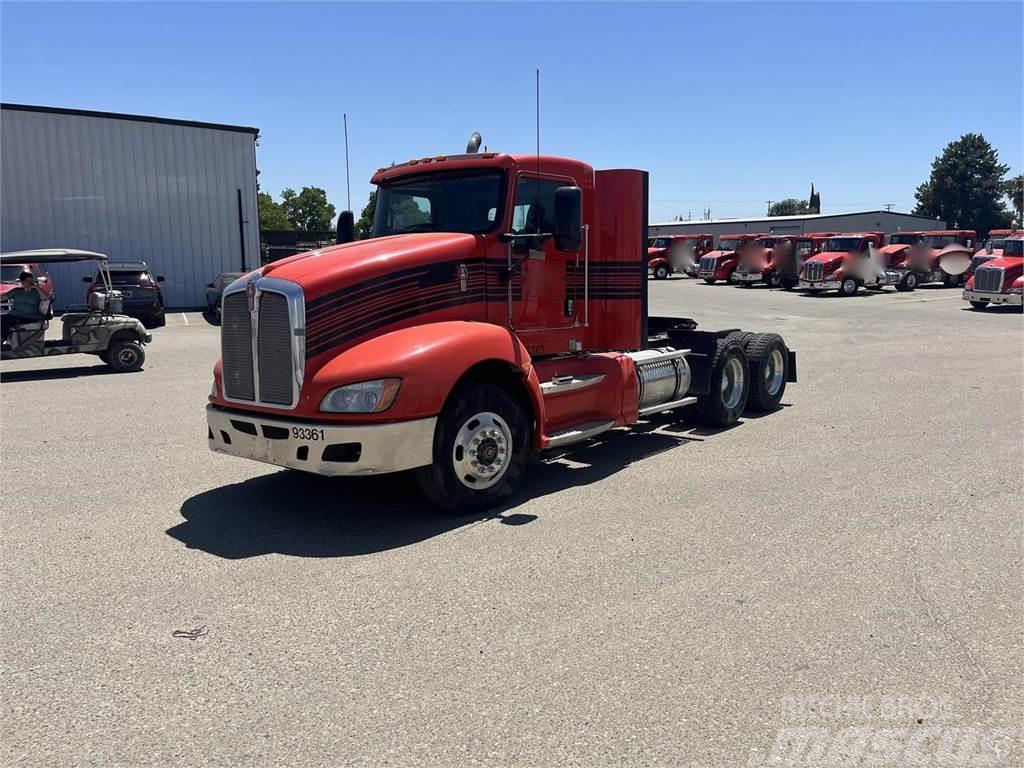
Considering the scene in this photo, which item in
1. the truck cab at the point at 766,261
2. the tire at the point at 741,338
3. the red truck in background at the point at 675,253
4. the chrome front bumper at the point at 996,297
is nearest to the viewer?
the tire at the point at 741,338

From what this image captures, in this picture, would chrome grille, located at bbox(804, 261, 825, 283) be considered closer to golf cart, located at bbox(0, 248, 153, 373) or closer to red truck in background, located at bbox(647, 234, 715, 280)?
red truck in background, located at bbox(647, 234, 715, 280)

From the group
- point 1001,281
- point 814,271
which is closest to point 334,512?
point 1001,281

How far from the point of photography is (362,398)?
18.0ft

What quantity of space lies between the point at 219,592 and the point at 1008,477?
6.31 m

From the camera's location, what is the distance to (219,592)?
15.5 ft

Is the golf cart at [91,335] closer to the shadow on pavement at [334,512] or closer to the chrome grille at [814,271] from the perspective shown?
the shadow on pavement at [334,512]

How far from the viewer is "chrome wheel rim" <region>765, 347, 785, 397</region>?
34.0 ft

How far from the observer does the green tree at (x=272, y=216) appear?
6462 cm

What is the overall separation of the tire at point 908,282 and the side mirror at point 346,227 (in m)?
32.1

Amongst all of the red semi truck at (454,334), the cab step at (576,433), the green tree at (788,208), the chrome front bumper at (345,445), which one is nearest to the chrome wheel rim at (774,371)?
the red semi truck at (454,334)

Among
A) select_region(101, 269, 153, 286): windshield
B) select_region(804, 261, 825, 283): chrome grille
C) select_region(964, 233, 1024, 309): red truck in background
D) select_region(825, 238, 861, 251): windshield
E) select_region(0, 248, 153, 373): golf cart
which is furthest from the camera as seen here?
select_region(825, 238, 861, 251): windshield

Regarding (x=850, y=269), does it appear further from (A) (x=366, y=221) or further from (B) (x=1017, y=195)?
(B) (x=1017, y=195)

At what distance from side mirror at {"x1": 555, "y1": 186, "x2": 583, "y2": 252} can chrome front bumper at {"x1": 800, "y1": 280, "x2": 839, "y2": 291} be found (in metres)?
28.7

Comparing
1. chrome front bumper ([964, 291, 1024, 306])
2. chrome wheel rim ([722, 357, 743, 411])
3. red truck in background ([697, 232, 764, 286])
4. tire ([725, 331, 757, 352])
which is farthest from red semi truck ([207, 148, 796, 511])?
red truck in background ([697, 232, 764, 286])
